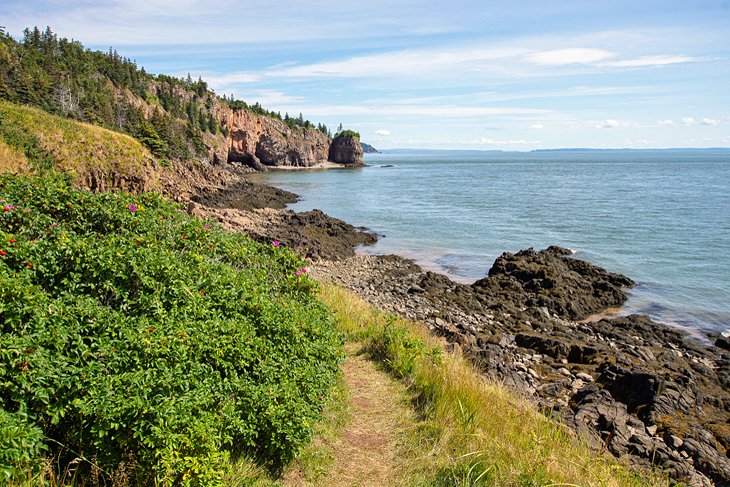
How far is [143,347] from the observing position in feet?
16.7

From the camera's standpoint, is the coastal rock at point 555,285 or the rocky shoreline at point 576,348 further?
the coastal rock at point 555,285

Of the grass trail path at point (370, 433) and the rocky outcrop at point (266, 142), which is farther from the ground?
the rocky outcrop at point (266, 142)

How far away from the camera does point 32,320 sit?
477 centimetres

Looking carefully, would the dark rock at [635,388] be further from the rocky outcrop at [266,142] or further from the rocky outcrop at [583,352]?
the rocky outcrop at [266,142]

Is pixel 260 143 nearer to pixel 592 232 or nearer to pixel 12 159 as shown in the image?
pixel 592 232

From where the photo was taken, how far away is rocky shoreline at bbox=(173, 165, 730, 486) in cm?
974

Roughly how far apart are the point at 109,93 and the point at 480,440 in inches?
3214

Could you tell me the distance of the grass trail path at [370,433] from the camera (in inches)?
234

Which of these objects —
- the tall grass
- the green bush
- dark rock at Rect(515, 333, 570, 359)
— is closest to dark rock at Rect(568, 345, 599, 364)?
dark rock at Rect(515, 333, 570, 359)

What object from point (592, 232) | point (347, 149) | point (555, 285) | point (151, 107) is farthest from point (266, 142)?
point (555, 285)

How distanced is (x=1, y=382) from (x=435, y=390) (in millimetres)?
5727

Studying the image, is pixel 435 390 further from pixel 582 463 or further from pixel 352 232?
pixel 352 232

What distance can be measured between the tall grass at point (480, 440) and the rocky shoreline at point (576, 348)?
1184 mm

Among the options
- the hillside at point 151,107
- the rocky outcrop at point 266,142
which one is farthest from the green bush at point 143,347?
the rocky outcrop at point 266,142
